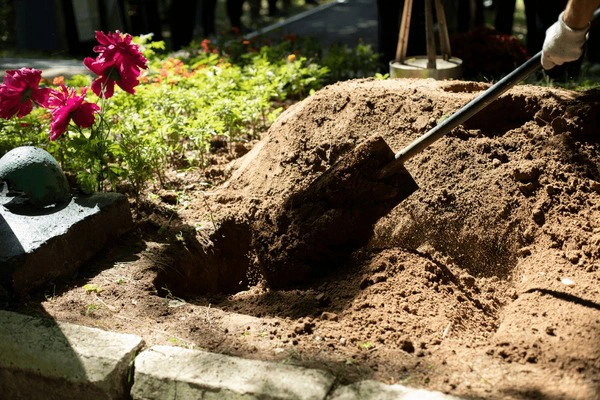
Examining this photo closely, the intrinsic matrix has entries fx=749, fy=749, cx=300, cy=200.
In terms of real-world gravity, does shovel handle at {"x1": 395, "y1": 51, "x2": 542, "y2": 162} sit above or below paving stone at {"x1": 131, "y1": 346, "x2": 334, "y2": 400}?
above

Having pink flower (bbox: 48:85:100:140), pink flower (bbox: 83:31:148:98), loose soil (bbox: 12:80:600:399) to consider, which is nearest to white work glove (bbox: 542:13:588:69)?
loose soil (bbox: 12:80:600:399)

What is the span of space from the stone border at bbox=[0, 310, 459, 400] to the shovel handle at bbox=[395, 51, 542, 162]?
1.45 metres

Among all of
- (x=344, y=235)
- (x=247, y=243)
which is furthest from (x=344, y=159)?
(x=247, y=243)

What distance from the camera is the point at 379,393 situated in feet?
8.68

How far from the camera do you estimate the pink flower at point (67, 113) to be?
4074 millimetres

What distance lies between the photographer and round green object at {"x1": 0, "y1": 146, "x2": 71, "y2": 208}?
3977 millimetres

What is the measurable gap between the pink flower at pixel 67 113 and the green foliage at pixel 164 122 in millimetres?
217

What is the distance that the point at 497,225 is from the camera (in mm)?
3771

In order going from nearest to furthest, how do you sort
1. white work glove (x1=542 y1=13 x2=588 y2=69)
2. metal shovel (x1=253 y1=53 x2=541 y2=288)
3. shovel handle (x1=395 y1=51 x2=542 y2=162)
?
white work glove (x1=542 y1=13 x2=588 y2=69), shovel handle (x1=395 y1=51 x2=542 y2=162), metal shovel (x1=253 y1=53 x2=541 y2=288)

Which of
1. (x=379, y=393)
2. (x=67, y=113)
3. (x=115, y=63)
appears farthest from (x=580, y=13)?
(x=67, y=113)

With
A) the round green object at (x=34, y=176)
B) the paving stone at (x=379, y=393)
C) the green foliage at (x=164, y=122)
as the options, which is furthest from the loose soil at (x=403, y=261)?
the round green object at (x=34, y=176)

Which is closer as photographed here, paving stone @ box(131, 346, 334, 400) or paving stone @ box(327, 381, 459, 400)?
paving stone @ box(327, 381, 459, 400)

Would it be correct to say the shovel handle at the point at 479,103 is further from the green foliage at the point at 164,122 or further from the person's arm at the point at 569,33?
the green foliage at the point at 164,122

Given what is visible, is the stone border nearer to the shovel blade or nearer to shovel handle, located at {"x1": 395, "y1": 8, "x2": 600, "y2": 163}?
the shovel blade
